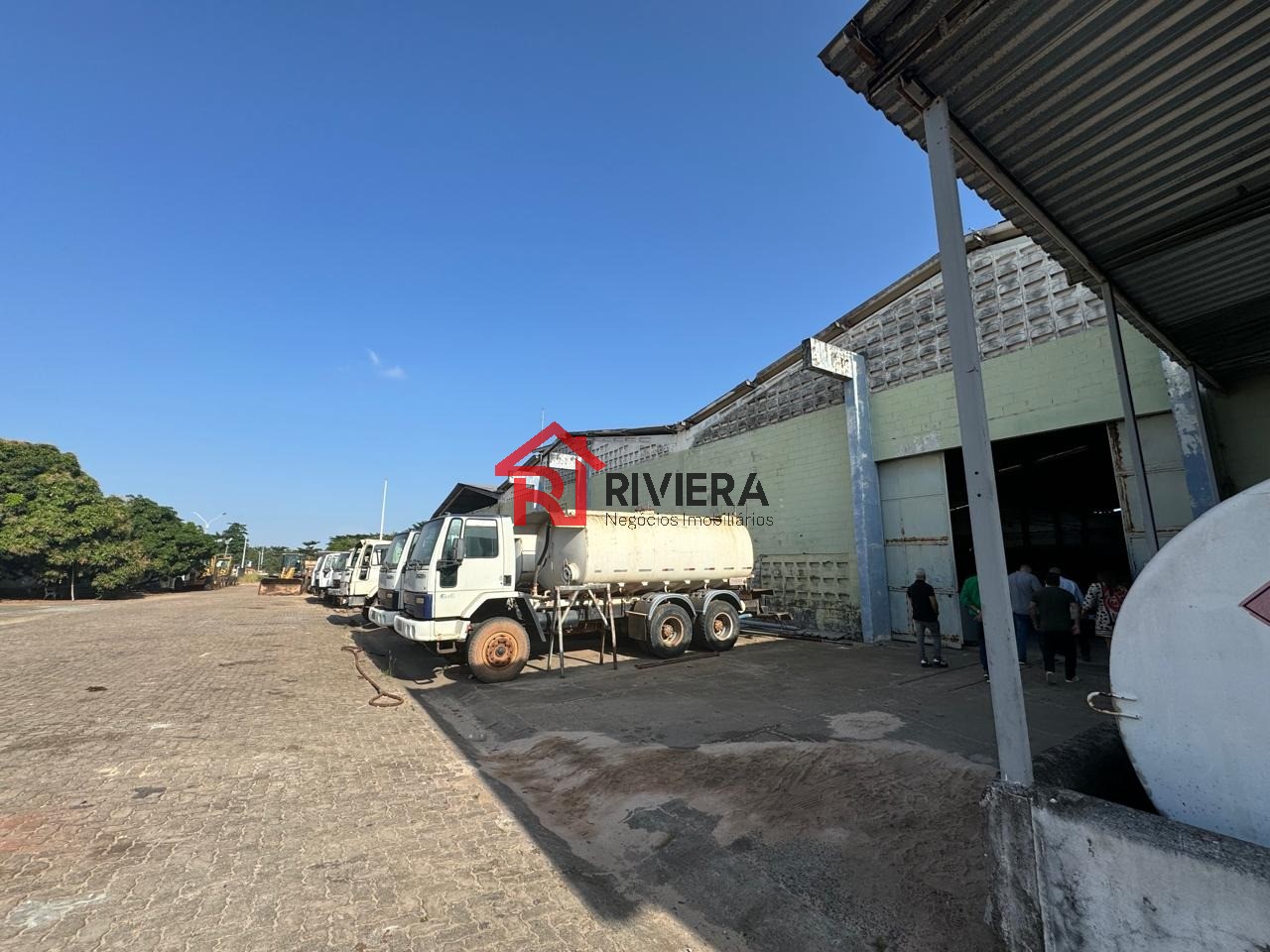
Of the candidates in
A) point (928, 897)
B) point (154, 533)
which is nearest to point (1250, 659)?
point (928, 897)

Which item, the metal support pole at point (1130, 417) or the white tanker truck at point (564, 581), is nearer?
the metal support pole at point (1130, 417)

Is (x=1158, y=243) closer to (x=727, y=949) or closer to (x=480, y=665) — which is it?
(x=727, y=949)

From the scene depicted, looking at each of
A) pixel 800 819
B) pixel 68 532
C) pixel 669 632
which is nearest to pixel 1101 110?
pixel 800 819

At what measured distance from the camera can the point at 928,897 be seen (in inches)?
115

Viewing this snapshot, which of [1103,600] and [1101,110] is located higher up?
[1101,110]

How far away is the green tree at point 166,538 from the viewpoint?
3066cm

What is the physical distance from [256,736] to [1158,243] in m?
9.60

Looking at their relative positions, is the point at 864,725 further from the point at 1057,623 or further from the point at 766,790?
the point at 1057,623

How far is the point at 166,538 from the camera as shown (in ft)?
105

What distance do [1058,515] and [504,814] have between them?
21150mm

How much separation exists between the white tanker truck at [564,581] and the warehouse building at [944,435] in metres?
2.16

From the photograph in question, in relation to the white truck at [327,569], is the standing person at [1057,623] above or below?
below

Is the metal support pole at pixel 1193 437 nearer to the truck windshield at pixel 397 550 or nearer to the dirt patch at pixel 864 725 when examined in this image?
the dirt patch at pixel 864 725

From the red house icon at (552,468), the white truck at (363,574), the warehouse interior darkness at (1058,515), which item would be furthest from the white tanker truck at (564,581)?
the red house icon at (552,468)
